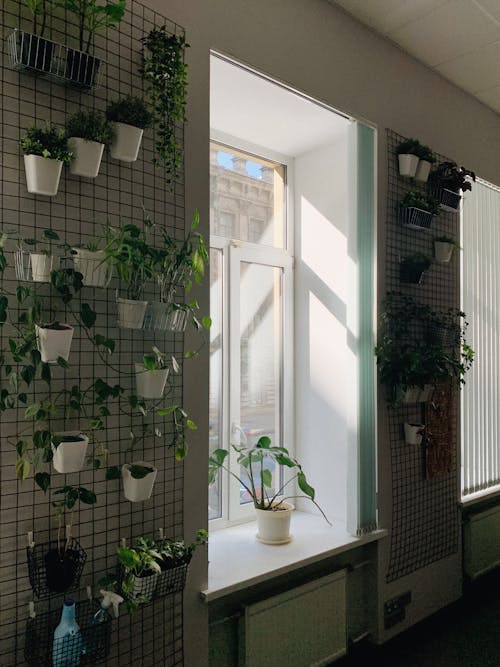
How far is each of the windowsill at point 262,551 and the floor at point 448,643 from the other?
22.6 inches

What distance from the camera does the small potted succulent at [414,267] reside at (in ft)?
9.77

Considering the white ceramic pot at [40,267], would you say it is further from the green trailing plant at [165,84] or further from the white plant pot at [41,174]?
the green trailing plant at [165,84]

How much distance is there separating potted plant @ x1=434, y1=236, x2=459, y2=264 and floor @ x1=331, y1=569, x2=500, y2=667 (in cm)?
207

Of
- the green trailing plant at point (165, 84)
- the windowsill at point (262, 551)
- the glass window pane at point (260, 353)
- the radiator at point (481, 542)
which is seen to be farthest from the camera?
the radiator at point (481, 542)

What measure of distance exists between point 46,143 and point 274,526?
1.95 m

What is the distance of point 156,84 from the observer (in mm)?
1911

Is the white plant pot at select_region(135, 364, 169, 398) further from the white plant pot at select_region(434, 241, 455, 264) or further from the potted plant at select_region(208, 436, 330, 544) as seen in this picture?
the white plant pot at select_region(434, 241, 455, 264)

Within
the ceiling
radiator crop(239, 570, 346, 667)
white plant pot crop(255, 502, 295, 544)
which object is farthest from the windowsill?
the ceiling

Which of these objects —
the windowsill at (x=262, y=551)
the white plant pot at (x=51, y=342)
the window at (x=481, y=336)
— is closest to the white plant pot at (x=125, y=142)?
the white plant pot at (x=51, y=342)

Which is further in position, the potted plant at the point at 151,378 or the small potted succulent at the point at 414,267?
the small potted succulent at the point at 414,267

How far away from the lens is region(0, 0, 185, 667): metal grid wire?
166 cm

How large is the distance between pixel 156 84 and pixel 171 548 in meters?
1.59

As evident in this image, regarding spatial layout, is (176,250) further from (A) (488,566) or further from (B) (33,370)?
(A) (488,566)

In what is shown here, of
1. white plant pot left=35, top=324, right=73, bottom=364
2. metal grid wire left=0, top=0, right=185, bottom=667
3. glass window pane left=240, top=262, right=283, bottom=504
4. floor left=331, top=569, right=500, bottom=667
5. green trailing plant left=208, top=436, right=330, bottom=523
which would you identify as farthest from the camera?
glass window pane left=240, top=262, right=283, bottom=504
